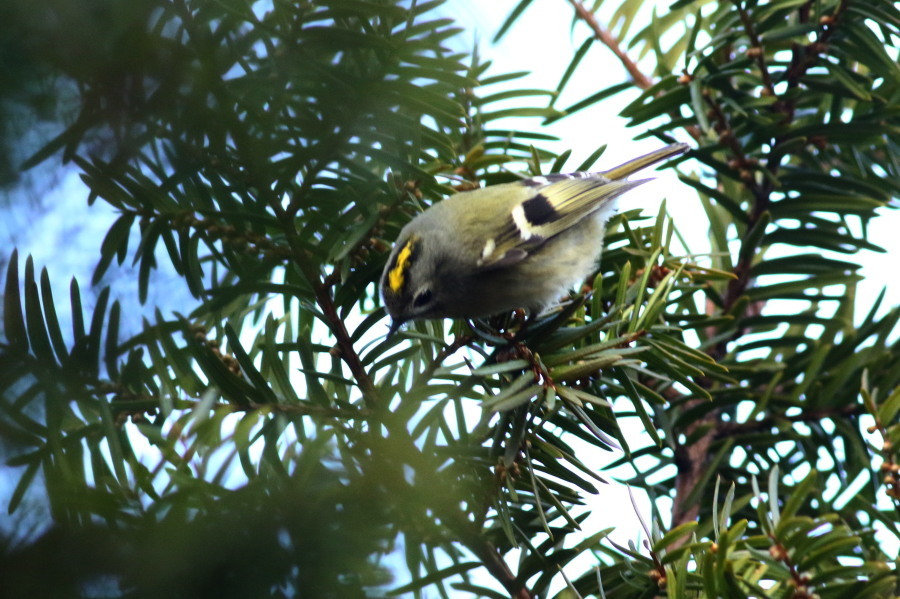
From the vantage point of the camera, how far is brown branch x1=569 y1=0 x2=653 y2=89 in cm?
180

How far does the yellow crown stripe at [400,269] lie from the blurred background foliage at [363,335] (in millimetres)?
101

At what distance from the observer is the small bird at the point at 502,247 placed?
5.48ft

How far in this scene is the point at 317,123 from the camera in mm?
534

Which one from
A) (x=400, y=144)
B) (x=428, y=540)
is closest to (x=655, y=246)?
(x=400, y=144)

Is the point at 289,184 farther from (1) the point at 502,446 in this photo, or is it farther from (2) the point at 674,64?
(2) the point at 674,64

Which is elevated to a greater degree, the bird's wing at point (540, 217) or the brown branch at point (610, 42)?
the brown branch at point (610, 42)

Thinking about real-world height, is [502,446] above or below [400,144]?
below

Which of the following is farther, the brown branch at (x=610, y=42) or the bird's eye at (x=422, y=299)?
the brown branch at (x=610, y=42)

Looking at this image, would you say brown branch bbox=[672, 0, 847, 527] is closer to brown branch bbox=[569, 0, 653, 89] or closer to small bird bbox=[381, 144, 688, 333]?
small bird bbox=[381, 144, 688, 333]

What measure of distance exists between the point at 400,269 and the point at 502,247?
60 cm

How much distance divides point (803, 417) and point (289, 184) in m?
1.13

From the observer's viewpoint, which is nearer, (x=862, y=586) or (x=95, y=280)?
(x=95, y=280)

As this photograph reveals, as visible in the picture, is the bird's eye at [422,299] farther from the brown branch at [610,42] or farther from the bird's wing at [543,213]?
the brown branch at [610,42]

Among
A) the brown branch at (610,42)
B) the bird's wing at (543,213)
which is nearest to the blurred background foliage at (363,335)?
the brown branch at (610,42)
